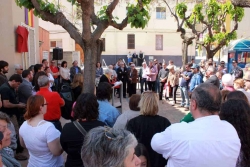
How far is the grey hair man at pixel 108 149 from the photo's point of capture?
4.75ft

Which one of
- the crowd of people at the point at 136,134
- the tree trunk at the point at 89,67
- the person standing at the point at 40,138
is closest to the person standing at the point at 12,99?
the crowd of people at the point at 136,134

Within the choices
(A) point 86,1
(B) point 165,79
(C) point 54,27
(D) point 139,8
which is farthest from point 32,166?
(C) point 54,27

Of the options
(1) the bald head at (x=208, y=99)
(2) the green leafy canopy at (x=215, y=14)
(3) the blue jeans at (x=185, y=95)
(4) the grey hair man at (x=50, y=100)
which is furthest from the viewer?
(2) the green leafy canopy at (x=215, y=14)

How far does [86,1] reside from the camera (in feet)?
17.1

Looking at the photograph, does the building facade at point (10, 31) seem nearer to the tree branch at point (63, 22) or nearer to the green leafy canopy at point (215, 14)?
the tree branch at point (63, 22)

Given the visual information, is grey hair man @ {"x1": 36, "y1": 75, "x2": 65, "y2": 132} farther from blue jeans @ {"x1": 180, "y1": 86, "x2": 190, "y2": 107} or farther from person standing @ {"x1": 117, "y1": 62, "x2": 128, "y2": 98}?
person standing @ {"x1": 117, "y1": 62, "x2": 128, "y2": 98}

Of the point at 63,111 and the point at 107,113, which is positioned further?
the point at 63,111

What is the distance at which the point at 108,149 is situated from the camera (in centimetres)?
146

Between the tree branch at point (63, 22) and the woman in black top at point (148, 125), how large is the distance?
9.47ft

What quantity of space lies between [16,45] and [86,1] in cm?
457

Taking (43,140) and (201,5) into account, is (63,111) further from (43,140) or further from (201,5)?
(201,5)

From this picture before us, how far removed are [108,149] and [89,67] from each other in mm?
4237

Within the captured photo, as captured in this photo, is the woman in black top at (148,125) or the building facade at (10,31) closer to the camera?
the woman in black top at (148,125)

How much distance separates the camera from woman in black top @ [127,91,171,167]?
3.03 metres
